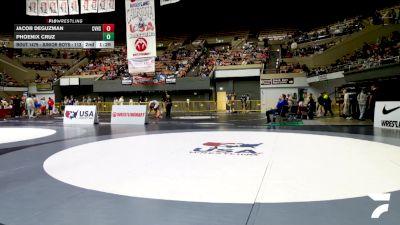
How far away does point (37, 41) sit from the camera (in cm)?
1394

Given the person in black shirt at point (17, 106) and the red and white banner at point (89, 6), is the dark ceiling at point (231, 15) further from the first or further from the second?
the red and white banner at point (89, 6)

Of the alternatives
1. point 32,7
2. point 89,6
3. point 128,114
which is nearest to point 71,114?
point 128,114

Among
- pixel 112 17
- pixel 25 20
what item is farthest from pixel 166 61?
pixel 25 20

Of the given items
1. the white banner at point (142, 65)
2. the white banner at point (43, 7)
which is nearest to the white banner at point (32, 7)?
the white banner at point (43, 7)

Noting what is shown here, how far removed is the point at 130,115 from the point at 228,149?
10299 millimetres

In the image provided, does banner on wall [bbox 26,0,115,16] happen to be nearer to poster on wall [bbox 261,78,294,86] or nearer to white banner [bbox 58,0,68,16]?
white banner [bbox 58,0,68,16]

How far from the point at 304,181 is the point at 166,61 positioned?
3598cm

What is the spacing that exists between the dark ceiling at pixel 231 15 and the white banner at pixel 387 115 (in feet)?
90.5

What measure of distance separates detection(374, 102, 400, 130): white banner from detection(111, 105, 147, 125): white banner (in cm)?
981

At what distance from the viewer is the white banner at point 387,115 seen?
36.7 ft

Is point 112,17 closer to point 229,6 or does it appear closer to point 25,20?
point 25,20

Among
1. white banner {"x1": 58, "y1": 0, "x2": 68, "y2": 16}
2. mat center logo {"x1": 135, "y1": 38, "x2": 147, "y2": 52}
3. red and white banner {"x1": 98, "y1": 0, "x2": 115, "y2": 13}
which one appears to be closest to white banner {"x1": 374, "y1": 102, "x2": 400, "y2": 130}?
mat center logo {"x1": 135, "y1": 38, "x2": 147, "y2": 52}

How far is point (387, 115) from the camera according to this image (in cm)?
1162

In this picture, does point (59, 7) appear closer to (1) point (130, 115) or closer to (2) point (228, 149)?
(1) point (130, 115)
